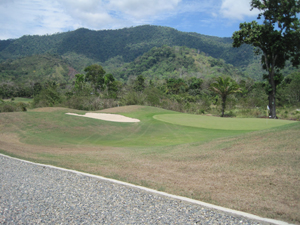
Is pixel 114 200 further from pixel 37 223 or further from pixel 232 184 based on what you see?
pixel 232 184

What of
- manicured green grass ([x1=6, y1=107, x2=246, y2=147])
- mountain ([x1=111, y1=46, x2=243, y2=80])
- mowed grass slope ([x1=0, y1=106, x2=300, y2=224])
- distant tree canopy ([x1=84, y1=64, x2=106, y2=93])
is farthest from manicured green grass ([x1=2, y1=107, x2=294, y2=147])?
mountain ([x1=111, y1=46, x2=243, y2=80])

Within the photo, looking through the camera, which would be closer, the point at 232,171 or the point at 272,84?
the point at 232,171

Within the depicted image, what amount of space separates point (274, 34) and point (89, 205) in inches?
1122

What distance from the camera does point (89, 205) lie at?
15.3ft

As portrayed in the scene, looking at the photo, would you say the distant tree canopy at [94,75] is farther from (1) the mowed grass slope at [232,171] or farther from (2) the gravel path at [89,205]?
(2) the gravel path at [89,205]

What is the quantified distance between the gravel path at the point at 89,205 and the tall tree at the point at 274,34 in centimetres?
2617

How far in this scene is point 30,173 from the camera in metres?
6.81

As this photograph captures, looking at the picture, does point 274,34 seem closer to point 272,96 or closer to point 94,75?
→ point 272,96

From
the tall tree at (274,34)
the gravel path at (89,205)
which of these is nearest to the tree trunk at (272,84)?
the tall tree at (274,34)

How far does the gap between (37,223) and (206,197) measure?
3.01 metres

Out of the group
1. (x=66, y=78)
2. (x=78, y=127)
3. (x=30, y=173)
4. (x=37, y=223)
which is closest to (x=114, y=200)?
(x=37, y=223)

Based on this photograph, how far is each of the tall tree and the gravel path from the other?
85.8ft

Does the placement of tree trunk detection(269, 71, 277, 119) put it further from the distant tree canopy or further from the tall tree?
the distant tree canopy

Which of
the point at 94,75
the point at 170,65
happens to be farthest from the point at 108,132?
the point at 170,65
